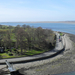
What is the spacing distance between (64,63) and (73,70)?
2.68 m

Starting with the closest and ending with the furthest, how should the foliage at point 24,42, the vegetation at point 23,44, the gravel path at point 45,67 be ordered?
1. the gravel path at point 45,67
2. the vegetation at point 23,44
3. the foliage at point 24,42

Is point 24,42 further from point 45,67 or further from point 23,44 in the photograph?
point 45,67

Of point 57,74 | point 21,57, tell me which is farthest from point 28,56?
point 57,74

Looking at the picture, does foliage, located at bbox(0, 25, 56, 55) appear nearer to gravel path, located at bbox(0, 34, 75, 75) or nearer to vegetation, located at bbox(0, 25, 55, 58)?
vegetation, located at bbox(0, 25, 55, 58)

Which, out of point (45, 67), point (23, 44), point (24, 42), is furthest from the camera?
point (24, 42)

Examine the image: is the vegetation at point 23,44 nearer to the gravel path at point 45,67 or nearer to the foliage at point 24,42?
the foliage at point 24,42

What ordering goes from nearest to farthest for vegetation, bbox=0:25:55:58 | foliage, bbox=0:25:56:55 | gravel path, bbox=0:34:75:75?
gravel path, bbox=0:34:75:75 → vegetation, bbox=0:25:55:58 → foliage, bbox=0:25:56:55

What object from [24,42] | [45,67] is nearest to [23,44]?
[24,42]

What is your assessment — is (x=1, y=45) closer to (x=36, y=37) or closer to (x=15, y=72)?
(x=36, y=37)

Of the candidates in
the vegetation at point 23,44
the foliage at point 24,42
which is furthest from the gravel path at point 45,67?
the foliage at point 24,42

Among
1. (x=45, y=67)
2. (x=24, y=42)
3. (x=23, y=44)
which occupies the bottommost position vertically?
(x=45, y=67)

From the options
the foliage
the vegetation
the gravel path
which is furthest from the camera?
the foliage

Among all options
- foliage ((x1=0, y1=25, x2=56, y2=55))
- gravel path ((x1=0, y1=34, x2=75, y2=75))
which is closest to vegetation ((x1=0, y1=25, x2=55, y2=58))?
foliage ((x1=0, y1=25, x2=56, y2=55))

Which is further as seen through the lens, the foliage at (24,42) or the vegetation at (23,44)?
the foliage at (24,42)
